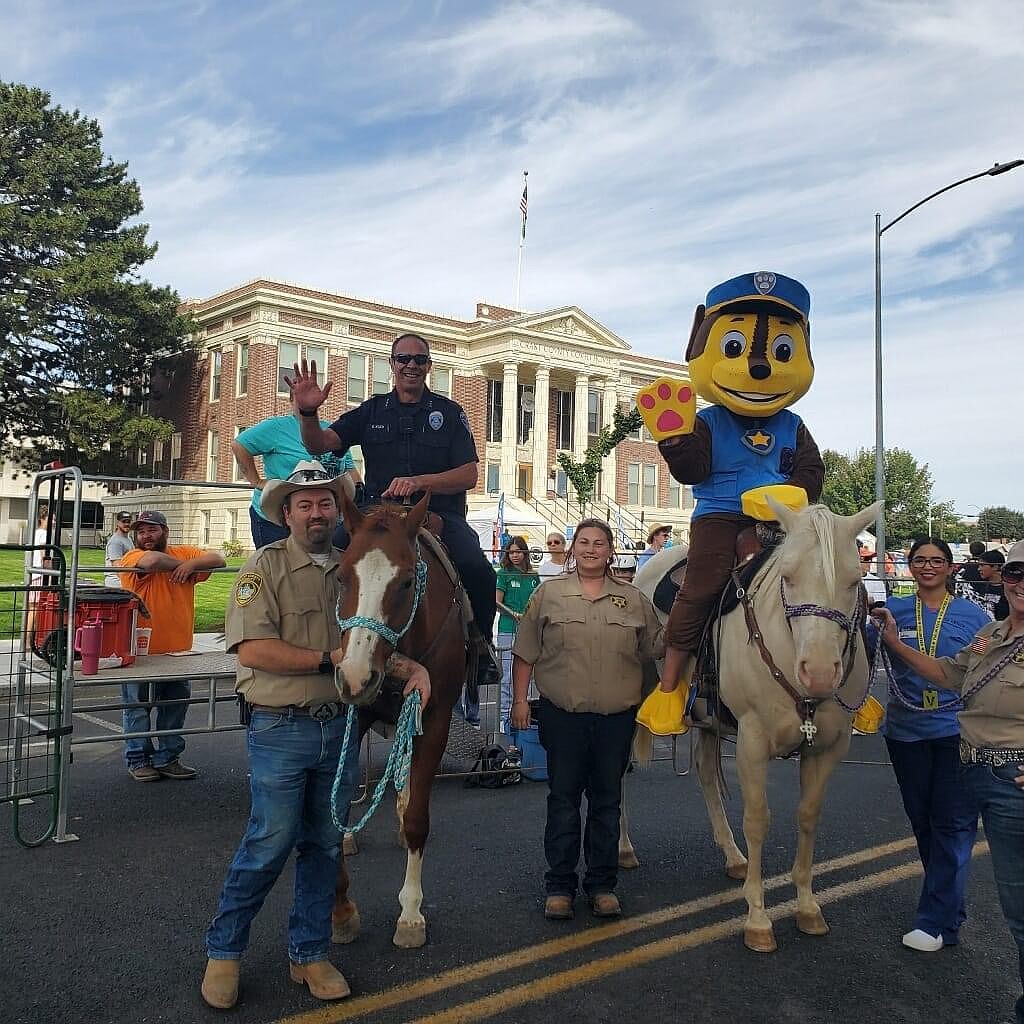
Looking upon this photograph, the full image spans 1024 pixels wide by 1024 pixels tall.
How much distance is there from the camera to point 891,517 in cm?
5688

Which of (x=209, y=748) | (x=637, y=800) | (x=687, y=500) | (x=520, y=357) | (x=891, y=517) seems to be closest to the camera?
(x=637, y=800)

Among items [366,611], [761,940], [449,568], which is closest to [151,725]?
[449,568]

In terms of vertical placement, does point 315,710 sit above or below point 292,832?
above

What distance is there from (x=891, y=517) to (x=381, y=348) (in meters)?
34.2

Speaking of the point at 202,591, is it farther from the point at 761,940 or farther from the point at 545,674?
the point at 761,940

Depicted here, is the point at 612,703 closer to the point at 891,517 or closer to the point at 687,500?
the point at 687,500

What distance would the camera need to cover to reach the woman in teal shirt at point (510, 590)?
29.5 ft

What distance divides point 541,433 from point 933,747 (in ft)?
139

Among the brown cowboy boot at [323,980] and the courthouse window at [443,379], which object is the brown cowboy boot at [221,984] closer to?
the brown cowboy boot at [323,980]

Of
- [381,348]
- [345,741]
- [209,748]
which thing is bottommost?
[209,748]

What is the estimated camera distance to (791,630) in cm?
433

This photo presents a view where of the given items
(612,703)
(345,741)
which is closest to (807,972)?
(612,703)

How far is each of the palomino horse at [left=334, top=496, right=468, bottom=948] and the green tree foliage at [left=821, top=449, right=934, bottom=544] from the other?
168 ft

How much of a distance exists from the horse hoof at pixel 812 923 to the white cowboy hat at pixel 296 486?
10.1 feet
